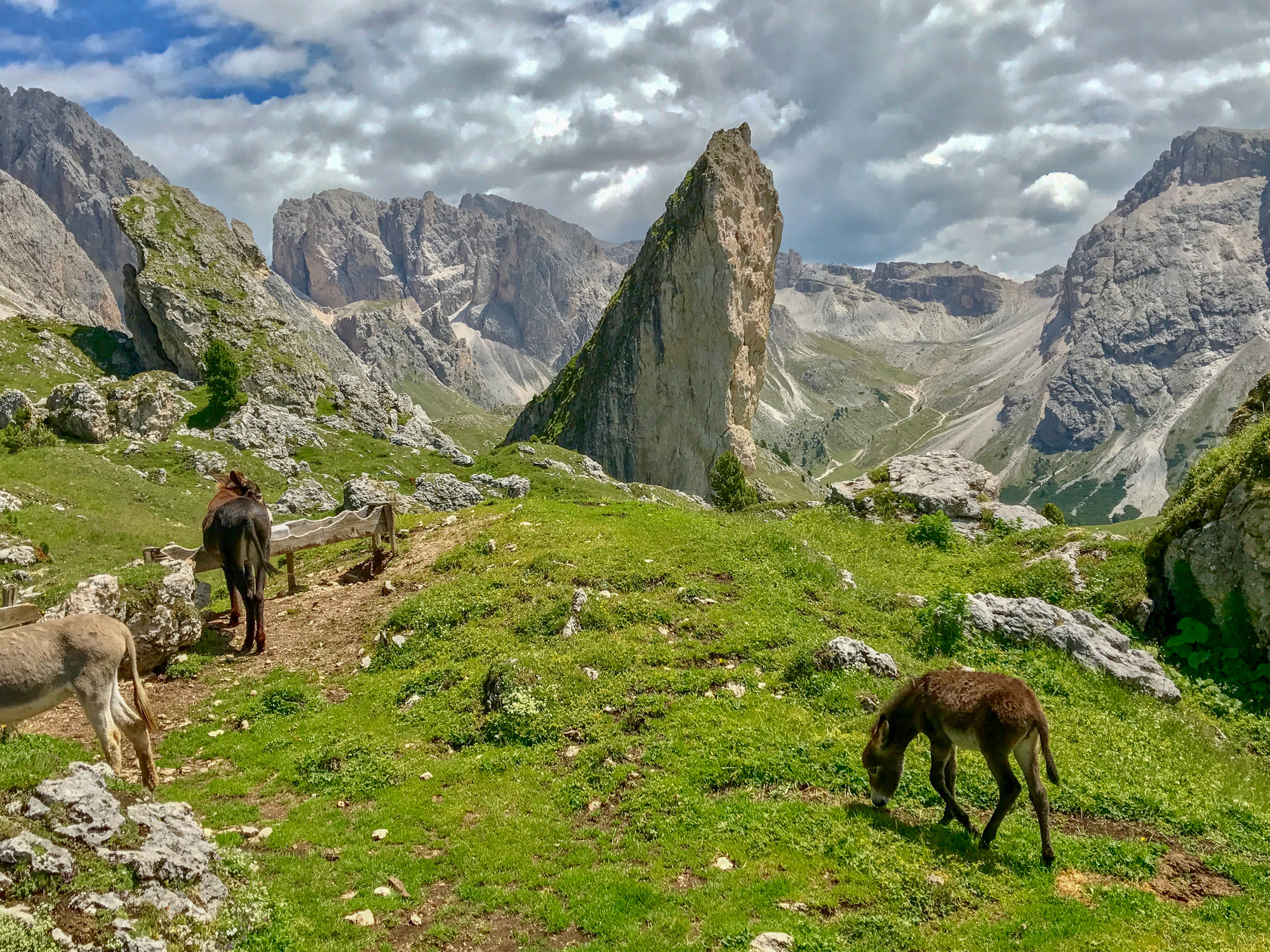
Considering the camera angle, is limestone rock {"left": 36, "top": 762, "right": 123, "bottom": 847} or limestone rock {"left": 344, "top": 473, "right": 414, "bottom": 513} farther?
limestone rock {"left": 344, "top": 473, "right": 414, "bottom": 513}

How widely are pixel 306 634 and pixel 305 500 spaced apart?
38.7m

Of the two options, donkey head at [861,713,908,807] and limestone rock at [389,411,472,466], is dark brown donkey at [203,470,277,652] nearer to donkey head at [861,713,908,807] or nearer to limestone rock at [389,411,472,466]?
donkey head at [861,713,908,807]

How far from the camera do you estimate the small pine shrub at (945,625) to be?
17.6 meters

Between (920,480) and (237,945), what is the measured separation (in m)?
29.9

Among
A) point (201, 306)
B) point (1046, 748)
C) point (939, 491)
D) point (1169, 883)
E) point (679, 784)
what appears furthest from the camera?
point (201, 306)

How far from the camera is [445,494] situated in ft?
184

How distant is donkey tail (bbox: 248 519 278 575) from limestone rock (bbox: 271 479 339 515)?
3369cm

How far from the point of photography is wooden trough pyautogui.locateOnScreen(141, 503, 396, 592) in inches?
850

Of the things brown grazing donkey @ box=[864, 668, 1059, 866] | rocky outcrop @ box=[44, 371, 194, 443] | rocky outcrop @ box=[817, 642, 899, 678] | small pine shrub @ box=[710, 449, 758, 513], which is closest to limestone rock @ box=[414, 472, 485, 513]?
small pine shrub @ box=[710, 449, 758, 513]

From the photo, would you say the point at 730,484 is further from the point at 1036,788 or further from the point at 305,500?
the point at 1036,788

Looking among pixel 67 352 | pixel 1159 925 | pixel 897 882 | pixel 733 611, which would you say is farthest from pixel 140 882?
pixel 67 352

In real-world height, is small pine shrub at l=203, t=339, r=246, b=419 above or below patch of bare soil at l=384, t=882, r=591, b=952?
above

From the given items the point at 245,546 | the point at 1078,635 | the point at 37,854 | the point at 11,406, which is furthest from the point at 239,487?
the point at 11,406

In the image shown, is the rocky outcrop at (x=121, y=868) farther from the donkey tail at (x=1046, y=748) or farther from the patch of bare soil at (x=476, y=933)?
the donkey tail at (x=1046, y=748)
